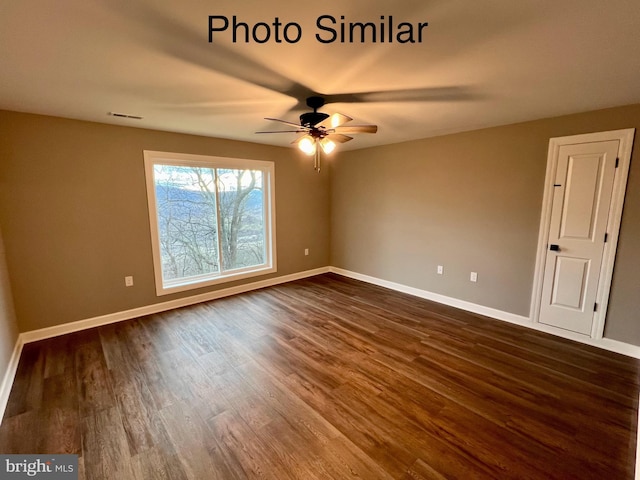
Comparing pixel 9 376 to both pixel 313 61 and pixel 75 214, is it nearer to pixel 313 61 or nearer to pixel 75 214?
pixel 75 214

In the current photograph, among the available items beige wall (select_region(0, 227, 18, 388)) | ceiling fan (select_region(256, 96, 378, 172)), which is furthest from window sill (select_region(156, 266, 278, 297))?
ceiling fan (select_region(256, 96, 378, 172))

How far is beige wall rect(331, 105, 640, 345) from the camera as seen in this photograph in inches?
106

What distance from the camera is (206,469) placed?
1547mm

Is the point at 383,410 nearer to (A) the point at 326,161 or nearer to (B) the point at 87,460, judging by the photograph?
(B) the point at 87,460

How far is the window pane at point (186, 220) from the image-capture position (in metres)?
3.76

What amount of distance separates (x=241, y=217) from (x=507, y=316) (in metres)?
4.00

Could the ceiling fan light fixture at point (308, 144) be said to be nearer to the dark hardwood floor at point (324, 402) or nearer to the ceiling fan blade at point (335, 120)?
the ceiling fan blade at point (335, 120)

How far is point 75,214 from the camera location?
3.08 meters

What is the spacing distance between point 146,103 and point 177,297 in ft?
8.24

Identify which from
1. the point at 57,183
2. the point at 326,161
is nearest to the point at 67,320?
the point at 57,183

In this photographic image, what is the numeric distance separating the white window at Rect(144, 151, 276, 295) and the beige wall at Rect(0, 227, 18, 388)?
1.31 m

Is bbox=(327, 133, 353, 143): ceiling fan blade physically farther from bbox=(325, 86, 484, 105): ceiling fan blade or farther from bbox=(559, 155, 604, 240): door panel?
bbox=(559, 155, 604, 240): door panel

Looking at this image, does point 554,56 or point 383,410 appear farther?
point 383,410

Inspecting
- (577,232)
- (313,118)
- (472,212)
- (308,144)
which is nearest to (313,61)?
(313,118)
